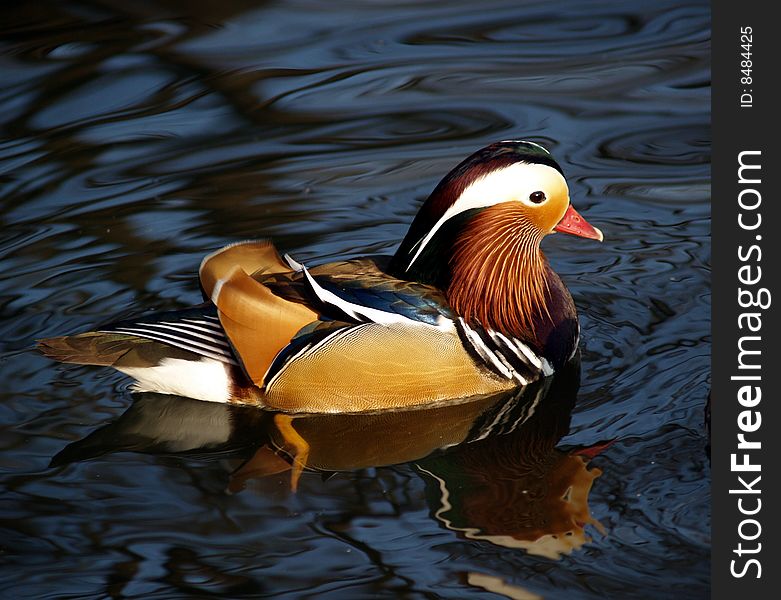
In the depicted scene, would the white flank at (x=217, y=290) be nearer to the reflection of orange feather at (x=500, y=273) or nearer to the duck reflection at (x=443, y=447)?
the duck reflection at (x=443, y=447)

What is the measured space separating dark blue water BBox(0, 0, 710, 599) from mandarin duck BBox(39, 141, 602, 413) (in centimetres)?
16

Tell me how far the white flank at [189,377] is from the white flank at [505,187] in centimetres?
100

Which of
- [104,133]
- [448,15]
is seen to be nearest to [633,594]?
[104,133]

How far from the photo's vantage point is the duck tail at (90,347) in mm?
5715

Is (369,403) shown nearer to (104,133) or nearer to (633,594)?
(633,594)

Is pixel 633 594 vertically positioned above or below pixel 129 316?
below

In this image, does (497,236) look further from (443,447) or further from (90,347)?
(90,347)

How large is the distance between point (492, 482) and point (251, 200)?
315cm

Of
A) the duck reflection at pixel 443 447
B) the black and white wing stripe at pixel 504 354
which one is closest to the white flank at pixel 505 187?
the black and white wing stripe at pixel 504 354

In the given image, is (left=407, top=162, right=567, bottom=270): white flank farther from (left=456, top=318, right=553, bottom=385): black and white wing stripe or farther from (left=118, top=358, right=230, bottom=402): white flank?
(left=118, top=358, right=230, bottom=402): white flank

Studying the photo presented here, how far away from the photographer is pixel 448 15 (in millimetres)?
10172

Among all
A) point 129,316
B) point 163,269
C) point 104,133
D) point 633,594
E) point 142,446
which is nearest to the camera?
point 633,594

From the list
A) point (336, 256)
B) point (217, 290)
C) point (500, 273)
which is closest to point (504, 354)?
point (500, 273)

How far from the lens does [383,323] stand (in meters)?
5.69
